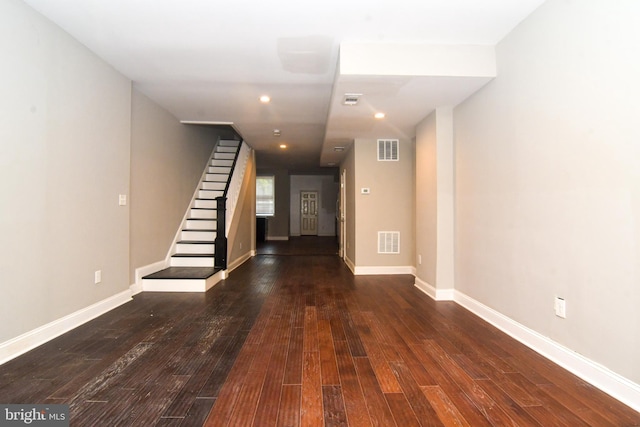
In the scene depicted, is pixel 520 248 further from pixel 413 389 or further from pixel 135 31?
pixel 135 31

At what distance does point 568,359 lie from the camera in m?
2.09

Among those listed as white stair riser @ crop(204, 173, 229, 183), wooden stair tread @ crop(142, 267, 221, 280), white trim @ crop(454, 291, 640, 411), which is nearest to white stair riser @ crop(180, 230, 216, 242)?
wooden stair tread @ crop(142, 267, 221, 280)

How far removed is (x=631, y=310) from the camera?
170 centimetres

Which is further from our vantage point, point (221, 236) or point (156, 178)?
point (221, 236)

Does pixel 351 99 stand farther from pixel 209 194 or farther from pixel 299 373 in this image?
pixel 209 194

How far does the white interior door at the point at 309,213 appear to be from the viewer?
43.1ft

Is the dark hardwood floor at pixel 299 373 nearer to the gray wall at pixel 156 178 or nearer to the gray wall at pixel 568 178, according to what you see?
the gray wall at pixel 568 178

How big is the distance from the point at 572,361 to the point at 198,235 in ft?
16.7

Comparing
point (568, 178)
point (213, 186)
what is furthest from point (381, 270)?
point (213, 186)

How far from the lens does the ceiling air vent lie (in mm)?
3316

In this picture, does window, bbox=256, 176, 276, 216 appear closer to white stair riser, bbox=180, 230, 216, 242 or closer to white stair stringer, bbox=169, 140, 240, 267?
white stair stringer, bbox=169, 140, 240, 267

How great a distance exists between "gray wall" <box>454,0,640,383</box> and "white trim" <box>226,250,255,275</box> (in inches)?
155

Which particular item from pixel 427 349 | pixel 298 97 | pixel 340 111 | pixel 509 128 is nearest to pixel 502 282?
pixel 427 349

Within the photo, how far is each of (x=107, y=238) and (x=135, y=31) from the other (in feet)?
6.80
